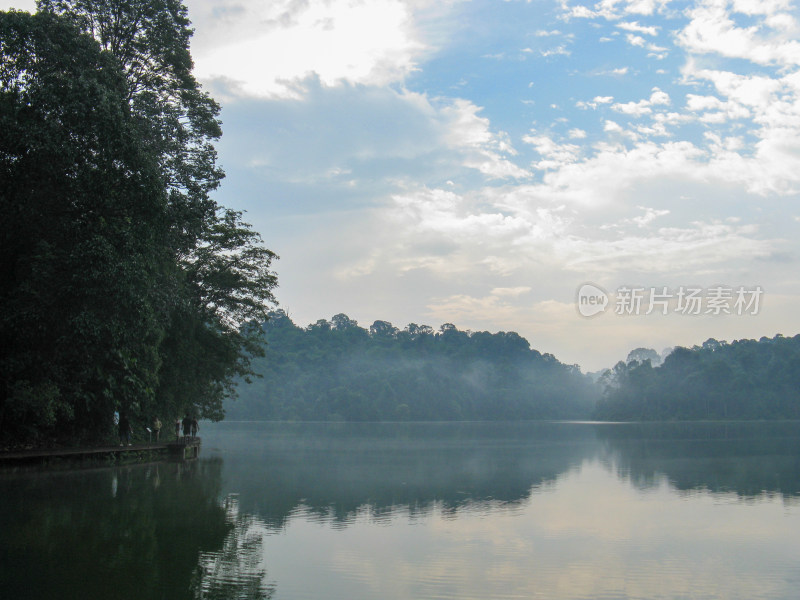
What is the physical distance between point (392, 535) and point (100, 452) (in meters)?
16.0

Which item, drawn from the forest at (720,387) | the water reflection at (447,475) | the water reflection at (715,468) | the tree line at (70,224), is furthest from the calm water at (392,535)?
the forest at (720,387)

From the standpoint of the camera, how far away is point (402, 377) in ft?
463

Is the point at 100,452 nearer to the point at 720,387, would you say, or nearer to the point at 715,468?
the point at 715,468

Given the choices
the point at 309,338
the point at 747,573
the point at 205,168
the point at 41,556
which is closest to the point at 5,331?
the point at 41,556

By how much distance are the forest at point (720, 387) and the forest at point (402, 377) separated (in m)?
29.2

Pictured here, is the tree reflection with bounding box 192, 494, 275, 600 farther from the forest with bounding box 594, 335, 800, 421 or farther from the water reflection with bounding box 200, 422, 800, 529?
the forest with bounding box 594, 335, 800, 421

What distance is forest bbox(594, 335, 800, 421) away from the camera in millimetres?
121562

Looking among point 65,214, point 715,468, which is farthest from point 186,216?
point 715,468

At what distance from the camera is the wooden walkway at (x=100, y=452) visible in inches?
870

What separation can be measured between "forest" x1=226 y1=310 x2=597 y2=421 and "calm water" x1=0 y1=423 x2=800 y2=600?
348 ft

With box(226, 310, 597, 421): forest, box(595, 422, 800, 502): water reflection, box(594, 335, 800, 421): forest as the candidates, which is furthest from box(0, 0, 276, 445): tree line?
box(594, 335, 800, 421): forest

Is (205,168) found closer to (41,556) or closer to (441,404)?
(41,556)

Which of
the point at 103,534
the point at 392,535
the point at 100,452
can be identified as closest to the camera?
the point at 103,534

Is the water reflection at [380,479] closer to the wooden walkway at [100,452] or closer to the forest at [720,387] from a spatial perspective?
the wooden walkway at [100,452]
